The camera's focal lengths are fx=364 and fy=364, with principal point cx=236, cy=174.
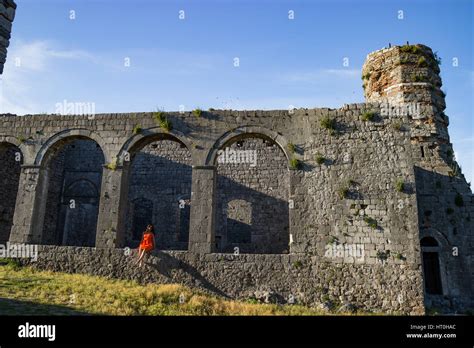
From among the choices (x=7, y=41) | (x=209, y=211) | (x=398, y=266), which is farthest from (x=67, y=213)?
(x=398, y=266)

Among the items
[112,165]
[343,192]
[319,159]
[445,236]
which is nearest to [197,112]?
[112,165]

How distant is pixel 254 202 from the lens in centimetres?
1752

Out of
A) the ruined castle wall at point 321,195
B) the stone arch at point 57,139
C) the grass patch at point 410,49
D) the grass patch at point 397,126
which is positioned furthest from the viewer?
the grass patch at point 410,49

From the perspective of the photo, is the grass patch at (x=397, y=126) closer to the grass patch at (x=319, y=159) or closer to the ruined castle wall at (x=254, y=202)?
the grass patch at (x=319, y=159)

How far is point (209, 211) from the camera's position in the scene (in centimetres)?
1087

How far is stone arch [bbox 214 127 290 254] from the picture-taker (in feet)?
55.9

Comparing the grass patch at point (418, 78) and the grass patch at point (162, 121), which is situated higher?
the grass patch at point (418, 78)

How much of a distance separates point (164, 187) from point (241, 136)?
7.99m

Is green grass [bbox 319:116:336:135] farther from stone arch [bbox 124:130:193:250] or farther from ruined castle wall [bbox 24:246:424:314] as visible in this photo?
stone arch [bbox 124:130:193:250]

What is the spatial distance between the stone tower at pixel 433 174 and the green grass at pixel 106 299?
569 centimetres

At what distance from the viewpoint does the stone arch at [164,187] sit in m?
17.6

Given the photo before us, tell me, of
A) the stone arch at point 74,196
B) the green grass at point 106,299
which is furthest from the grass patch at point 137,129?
the stone arch at point 74,196
